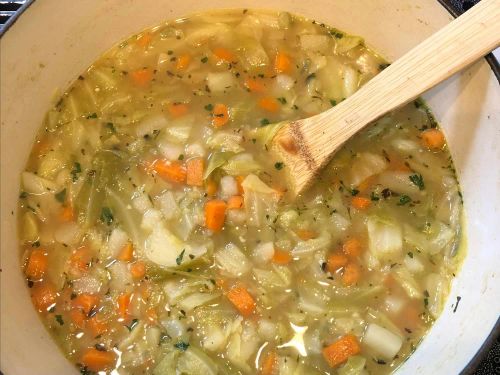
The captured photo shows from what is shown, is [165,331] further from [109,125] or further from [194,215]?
[109,125]

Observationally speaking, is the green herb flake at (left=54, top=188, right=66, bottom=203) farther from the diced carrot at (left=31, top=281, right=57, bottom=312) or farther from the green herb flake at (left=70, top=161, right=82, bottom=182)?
the diced carrot at (left=31, top=281, right=57, bottom=312)

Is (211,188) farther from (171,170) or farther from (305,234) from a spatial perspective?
(305,234)

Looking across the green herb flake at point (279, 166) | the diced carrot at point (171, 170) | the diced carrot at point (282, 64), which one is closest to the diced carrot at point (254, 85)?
the diced carrot at point (282, 64)

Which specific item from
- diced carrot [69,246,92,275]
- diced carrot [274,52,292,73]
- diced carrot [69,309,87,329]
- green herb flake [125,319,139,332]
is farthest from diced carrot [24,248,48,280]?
diced carrot [274,52,292,73]

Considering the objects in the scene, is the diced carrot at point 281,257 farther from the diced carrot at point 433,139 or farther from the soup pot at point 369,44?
the diced carrot at point 433,139

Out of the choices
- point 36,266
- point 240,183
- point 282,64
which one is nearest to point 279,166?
point 240,183

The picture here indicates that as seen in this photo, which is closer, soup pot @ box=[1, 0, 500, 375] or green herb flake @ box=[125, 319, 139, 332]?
soup pot @ box=[1, 0, 500, 375]
